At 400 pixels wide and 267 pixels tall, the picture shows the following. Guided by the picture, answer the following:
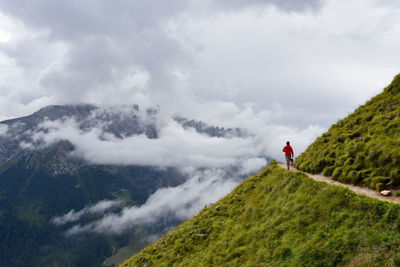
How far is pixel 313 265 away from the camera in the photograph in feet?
49.8

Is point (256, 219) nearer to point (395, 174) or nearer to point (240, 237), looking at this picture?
point (240, 237)

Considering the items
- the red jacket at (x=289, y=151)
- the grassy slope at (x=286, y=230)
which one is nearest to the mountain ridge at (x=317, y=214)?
the grassy slope at (x=286, y=230)

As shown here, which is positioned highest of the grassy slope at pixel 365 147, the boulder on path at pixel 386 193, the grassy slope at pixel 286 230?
the grassy slope at pixel 365 147

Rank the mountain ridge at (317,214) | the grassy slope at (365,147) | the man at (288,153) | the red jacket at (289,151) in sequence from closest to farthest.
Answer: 1. the mountain ridge at (317,214)
2. the grassy slope at (365,147)
3. the man at (288,153)
4. the red jacket at (289,151)

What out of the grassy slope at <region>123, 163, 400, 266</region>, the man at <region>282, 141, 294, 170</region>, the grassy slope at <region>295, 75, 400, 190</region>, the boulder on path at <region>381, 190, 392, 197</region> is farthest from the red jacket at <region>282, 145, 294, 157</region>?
the boulder on path at <region>381, 190, 392, 197</region>

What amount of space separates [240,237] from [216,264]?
3.05 metres

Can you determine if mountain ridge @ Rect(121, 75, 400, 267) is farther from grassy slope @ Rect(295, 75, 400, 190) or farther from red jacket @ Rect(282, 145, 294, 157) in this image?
red jacket @ Rect(282, 145, 294, 157)

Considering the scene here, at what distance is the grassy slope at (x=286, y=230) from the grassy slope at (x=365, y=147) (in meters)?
3.22

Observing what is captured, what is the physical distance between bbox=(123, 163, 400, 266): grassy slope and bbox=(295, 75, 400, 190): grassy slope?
3.22 m

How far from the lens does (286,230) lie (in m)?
19.0

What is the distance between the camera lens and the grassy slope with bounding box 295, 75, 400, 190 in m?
20.0

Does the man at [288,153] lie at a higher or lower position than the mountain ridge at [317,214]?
higher

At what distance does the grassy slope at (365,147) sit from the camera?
20047mm

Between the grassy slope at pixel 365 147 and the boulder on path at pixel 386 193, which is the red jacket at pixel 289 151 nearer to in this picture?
the grassy slope at pixel 365 147
